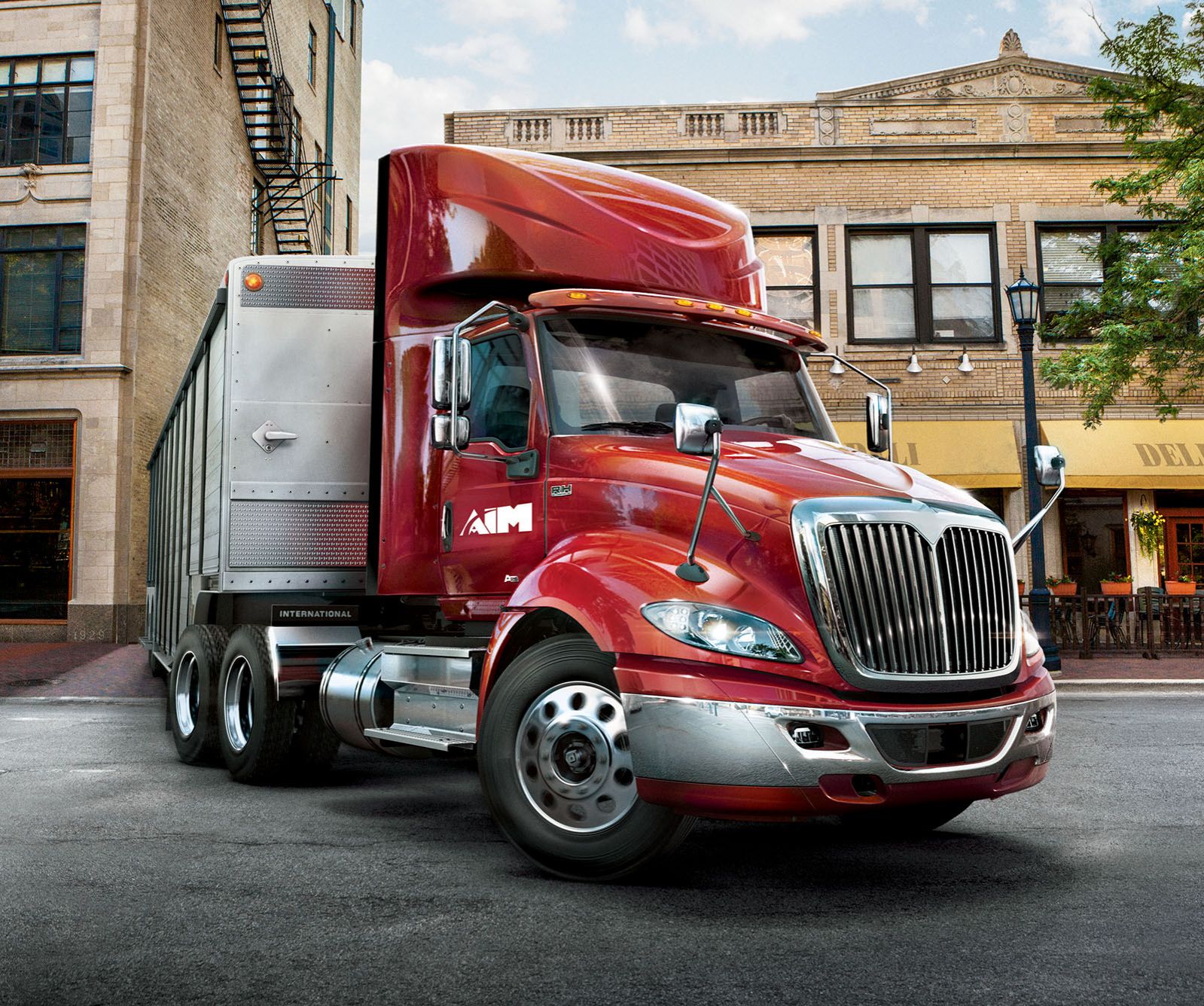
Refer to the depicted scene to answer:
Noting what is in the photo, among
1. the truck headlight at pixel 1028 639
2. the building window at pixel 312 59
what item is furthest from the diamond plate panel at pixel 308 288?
the building window at pixel 312 59

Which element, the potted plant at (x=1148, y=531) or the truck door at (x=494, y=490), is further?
the potted plant at (x=1148, y=531)

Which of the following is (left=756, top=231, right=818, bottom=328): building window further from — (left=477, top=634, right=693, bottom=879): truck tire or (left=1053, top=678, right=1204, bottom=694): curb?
(left=477, top=634, right=693, bottom=879): truck tire

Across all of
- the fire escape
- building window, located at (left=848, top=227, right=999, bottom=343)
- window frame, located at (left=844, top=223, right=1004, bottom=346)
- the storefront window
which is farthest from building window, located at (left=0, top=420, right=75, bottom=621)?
the storefront window

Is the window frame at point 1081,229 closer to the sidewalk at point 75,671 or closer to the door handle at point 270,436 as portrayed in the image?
the sidewalk at point 75,671

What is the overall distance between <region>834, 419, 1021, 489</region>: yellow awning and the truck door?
53.2 feet

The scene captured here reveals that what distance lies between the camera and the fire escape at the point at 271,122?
96.9ft

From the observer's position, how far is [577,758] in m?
5.02

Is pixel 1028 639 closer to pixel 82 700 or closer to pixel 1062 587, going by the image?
pixel 82 700

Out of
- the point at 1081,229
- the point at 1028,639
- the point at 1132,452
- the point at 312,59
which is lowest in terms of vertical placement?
the point at 1028,639

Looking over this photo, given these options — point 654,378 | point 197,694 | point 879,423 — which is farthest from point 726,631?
point 197,694

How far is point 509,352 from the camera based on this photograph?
6.24 m

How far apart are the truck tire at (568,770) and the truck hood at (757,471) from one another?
832mm

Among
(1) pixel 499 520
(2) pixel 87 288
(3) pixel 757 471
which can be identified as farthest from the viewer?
(2) pixel 87 288

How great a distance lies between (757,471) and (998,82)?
22.3 metres
